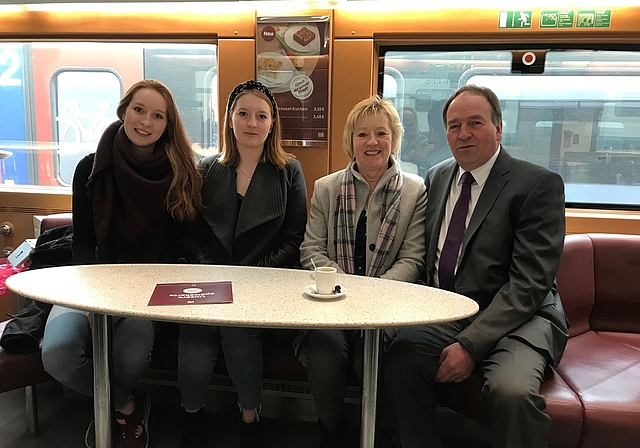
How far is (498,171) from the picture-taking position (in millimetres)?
2189

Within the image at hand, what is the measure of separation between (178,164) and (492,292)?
5.45ft

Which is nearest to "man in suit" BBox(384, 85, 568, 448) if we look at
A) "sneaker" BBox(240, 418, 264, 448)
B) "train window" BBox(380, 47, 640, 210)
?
"sneaker" BBox(240, 418, 264, 448)

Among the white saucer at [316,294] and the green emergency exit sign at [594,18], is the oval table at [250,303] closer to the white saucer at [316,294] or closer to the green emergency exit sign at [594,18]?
the white saucer at [316,294]

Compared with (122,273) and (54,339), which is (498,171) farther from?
(54,339)

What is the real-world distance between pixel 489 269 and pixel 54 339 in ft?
6.35

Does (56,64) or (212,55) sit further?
(56,64)

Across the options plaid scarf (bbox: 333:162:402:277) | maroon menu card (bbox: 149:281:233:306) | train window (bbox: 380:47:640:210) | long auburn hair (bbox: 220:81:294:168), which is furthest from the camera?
train window (bbox: 380:47:640:210)

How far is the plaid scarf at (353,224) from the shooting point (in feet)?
7.67

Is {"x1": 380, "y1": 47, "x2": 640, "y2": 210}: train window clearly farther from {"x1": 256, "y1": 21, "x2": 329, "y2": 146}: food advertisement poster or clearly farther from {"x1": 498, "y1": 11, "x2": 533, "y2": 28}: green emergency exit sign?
{"x1": 256, "y1": 21, "x2": 329, "y2": 146}: food advertisement poster

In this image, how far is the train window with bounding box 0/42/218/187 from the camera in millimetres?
3439

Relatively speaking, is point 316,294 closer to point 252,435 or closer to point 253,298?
point 253,298

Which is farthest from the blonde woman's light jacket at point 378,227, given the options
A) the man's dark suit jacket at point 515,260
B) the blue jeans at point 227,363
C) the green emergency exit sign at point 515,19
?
the green emergency exit sign at point 515,19

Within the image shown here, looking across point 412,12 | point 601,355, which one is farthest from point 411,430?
point 412,12

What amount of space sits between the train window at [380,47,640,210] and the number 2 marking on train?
2.80 metres
